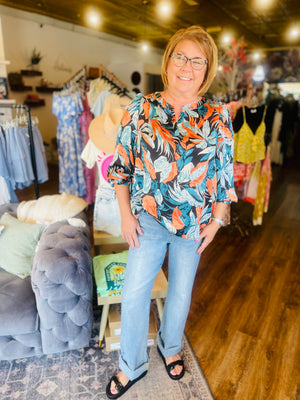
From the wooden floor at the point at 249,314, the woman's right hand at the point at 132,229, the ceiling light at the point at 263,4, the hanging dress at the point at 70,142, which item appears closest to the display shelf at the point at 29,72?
the hanging dress at the point at 70,142

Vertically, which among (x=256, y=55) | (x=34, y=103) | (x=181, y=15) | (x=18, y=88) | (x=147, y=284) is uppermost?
(x=181, y=15)

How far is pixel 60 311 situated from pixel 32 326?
167 mm

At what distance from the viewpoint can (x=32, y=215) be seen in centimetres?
199

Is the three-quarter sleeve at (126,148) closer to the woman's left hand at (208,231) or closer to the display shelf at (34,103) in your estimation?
the woman's left hand at (208,231)

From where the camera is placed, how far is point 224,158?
4.05 ft

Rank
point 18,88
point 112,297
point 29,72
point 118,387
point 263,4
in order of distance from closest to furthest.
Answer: point 118,387, point 112,297, point 263,4, point 18,88, point 29,72

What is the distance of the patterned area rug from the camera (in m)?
1.47

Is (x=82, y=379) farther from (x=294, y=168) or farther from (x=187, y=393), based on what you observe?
(x=294, y=168)

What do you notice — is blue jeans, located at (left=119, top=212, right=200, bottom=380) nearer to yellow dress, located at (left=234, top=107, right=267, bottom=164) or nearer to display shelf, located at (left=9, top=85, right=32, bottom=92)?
yellow dress, located at (left=234, top=107, right=267, bottom=164)

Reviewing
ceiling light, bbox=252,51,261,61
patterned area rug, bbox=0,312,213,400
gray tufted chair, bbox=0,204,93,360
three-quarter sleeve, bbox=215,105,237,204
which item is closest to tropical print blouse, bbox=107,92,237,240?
three-quarter sleeve, bbox=215,105,237,204

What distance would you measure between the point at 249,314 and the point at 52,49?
5.94m

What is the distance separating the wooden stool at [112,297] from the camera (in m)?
1.57

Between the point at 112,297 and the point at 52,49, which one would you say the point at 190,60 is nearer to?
the point at 112,297

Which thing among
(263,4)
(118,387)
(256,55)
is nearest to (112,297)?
(118,387)
